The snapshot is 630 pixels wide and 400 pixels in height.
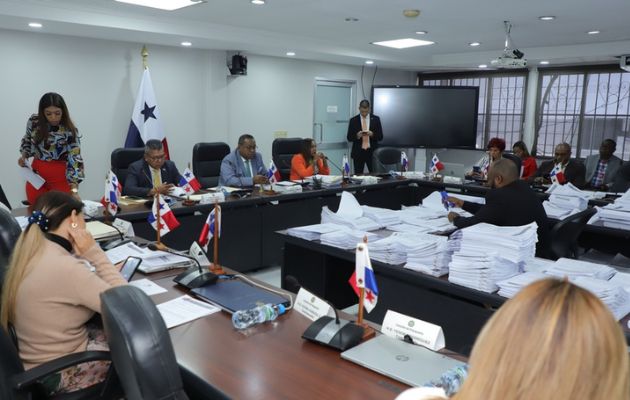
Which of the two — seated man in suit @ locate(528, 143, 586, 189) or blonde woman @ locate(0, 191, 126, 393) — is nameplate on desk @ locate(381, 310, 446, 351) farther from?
seated man in suit @ locate(528, 143, 586, 189)

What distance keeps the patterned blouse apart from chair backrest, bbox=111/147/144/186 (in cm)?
78

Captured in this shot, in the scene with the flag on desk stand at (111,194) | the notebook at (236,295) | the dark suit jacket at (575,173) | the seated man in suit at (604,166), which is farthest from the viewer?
the seated man in suit at (604,166)

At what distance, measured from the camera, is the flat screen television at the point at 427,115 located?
7.50 metres

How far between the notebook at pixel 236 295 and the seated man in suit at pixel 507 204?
147 cm

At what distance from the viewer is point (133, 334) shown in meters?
1.02

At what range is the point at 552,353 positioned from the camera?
25.9 inches

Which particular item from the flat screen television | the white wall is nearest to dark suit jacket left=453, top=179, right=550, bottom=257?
the white wall

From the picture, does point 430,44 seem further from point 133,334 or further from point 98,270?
point 133,334

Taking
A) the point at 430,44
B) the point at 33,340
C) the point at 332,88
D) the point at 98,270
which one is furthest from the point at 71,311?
the point at 332,88

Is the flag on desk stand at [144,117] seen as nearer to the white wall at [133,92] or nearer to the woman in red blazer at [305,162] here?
the white wall at [133,92]

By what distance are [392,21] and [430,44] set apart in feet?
5.46

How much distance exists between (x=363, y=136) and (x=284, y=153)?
6.91 ft

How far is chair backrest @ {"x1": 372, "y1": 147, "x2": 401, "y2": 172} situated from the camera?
6723 millimetres

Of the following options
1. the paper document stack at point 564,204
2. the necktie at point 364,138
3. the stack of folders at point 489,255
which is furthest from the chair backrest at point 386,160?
the stack of folders at point 489,255
